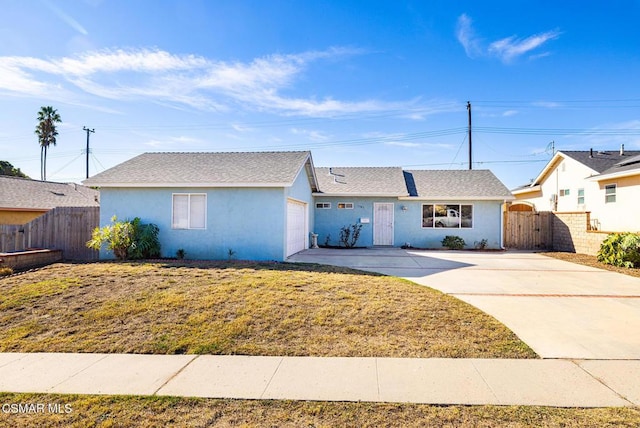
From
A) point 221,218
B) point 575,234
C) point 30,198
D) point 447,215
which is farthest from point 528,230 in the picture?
point 30,198

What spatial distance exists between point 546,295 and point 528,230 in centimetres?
1193

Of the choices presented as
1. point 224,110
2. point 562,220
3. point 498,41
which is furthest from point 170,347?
point 562,220

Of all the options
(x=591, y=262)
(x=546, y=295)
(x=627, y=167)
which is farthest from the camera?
(x=627, y=167)

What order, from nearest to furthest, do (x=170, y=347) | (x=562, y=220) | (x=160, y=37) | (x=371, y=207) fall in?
(x=170, y=347) < (x=160, y=37) < (x=562, y=220) < (x=371, y=207)

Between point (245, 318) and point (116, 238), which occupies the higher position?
point (116, 238)

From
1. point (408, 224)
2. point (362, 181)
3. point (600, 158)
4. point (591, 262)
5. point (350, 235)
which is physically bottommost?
point (591, 262)

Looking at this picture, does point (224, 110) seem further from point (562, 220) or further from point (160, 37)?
point (562, 220)

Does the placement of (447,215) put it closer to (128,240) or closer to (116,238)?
(128,240)

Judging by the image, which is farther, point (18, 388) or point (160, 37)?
point (160, 37)

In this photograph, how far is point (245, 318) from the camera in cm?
562

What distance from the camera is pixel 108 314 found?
5.89m

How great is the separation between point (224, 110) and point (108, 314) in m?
15.2

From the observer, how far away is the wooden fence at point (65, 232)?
505 inches

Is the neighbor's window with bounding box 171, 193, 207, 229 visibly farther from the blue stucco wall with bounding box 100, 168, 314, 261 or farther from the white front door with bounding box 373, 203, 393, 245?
the white front door with bounding box 373, 203, 393, 245
